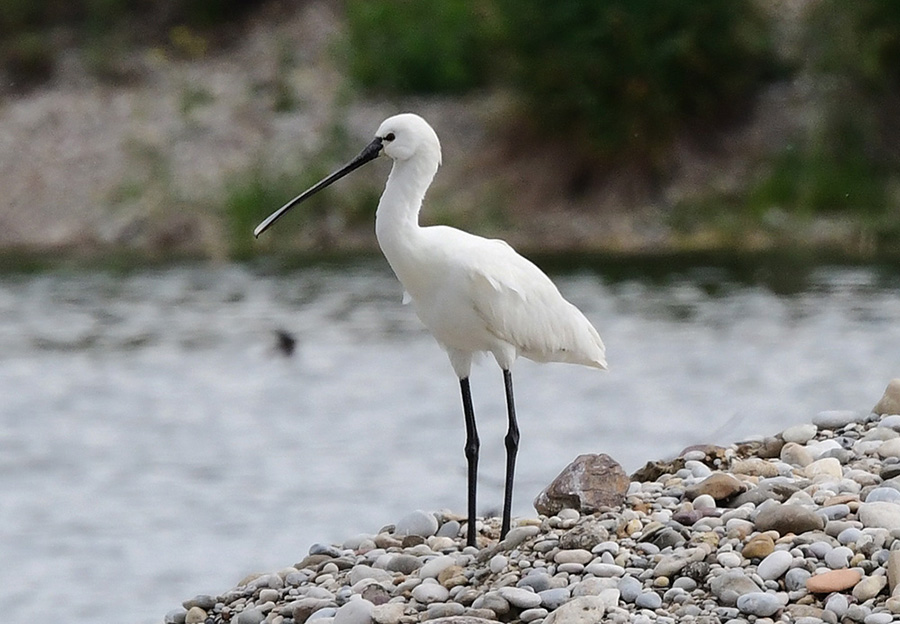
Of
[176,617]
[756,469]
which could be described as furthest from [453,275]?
[176,617]

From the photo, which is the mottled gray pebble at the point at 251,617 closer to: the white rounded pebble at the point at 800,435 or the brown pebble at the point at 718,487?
the brown pebble at the point at 718,487

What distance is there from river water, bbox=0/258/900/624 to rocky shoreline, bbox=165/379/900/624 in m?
1.87

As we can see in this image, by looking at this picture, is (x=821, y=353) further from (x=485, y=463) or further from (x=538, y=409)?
(x=485, y=463)

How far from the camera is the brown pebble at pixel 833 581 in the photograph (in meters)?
6.78

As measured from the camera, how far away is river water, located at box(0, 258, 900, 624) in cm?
1161

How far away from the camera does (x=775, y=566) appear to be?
7027mm

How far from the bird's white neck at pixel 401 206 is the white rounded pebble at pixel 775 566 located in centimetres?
243

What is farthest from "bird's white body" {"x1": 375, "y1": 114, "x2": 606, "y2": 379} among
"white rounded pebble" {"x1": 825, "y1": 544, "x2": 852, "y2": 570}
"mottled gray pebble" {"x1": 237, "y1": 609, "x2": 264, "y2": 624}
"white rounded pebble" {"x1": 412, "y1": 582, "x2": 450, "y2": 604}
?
"white rounded pebble" {"x1": 825, "y1": 544, "x2": 852, "y2": 570}

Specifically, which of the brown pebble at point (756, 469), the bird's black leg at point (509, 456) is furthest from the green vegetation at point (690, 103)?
the bird's black leg at point (509, 456)

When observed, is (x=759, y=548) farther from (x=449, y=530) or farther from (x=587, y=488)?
(x=449, y=530)

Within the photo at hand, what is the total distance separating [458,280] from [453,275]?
0.12ft

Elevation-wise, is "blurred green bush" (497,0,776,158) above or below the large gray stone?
above

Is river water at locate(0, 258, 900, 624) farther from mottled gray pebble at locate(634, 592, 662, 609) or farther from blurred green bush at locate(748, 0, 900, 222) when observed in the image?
blurred green bush at locate(748, 0, 900, 222)

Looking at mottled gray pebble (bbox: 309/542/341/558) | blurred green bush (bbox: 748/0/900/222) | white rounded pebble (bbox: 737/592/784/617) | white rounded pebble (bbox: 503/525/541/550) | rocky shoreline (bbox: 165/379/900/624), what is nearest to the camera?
white rounded pebble (bbox: 737/592/784/617)
